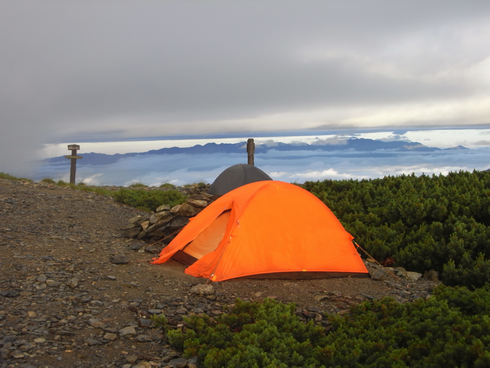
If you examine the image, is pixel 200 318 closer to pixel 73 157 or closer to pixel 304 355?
pixel 304 355

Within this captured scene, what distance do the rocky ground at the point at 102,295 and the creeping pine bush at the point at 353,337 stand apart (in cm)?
48

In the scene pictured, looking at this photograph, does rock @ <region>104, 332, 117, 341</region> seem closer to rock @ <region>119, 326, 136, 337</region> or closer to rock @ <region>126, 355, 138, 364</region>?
rock @ <region>119, 326, 136, 337</region>

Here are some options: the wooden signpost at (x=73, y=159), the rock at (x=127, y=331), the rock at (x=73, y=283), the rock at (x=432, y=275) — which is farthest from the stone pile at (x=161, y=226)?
the wooden signpost at (x=73, y=159)

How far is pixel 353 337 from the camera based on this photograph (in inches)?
208

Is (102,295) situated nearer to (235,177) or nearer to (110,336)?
(110,336)

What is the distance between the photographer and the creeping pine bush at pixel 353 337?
448 centimetres

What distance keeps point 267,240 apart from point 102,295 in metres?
3.51

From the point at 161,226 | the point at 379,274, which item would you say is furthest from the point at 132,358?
the point at 161,226

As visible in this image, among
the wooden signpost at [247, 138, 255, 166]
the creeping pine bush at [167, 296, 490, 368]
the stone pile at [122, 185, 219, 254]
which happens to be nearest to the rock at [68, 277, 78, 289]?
the creeping pine bush at [167, 296, 490, 368]

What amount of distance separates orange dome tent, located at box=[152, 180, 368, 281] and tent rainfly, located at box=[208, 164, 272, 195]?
7.25 metres

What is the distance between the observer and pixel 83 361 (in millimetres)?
4789

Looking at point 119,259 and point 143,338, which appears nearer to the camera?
point 143,338

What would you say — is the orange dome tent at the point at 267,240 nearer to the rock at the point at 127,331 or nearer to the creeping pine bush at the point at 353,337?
the creeping pine bush at the point at 353,337

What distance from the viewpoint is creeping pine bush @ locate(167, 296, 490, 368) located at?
4.48m
